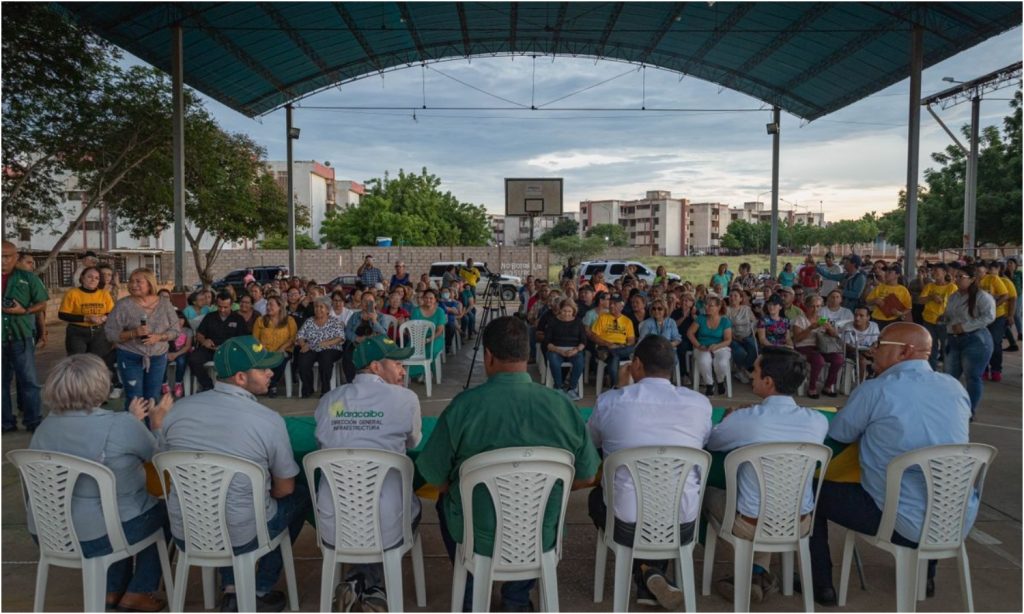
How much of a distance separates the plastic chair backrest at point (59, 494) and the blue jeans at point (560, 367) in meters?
5.43

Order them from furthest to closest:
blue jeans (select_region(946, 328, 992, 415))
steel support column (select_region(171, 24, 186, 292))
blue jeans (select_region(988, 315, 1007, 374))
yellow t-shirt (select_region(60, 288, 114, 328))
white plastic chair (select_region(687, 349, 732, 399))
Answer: steel support column (select_region(171, 24, 186, 292)) → blue jeans (select_region(988, 315, 1007, 374)) → white plastic chair (select_region(687, 349, 732, 399)) → yellow t-shirt (select_region(60, 288, 114, 328)) → blue jeans (select_region(946, 328, 992, 415))

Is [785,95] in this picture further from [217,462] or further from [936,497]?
[217,462]

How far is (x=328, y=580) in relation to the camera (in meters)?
2.80

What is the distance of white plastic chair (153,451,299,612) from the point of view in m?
2.66

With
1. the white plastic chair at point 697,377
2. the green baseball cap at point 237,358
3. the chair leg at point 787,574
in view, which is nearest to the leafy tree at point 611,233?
the white plastic chair at point 697,377

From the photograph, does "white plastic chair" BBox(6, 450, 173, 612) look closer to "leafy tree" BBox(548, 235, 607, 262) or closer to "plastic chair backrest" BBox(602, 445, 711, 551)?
"plastic chair backrest" BBox(602, 445, 711, 551)

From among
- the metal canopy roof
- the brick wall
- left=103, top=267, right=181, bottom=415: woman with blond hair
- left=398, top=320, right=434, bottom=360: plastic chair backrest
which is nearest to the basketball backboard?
the metal canopy roof

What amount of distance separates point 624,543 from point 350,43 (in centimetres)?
1559

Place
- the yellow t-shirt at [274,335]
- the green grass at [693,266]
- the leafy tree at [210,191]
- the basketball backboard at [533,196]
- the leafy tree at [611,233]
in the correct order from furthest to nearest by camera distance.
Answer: the leafy tree at [611,233] < the green grass at [693,266] < the basketball backboard at [533,196] < the leafy tree at [210,191] < the yellow t-shirt at [274,335]

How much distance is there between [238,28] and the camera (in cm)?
1321

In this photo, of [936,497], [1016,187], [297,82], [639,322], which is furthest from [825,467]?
[1016,187]

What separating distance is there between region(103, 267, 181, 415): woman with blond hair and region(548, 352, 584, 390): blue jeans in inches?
151

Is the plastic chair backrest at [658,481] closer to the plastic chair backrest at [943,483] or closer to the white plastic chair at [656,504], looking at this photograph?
the white plastic chair at [656,504]

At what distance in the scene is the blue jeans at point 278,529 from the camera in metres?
2.92
